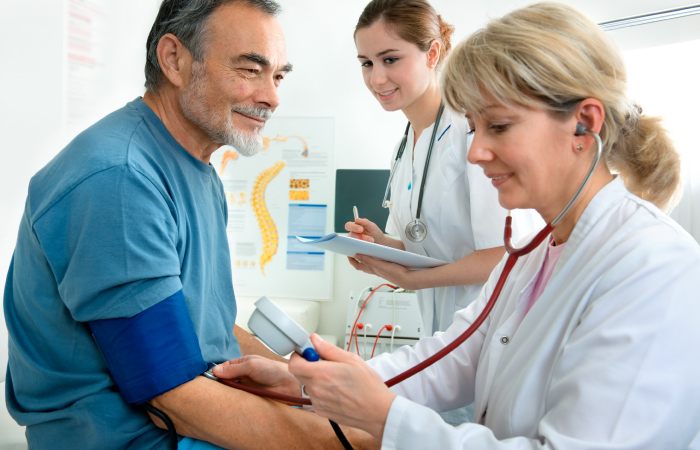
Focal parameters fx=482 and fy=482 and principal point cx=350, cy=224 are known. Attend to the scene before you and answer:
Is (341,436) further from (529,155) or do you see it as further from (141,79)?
(141,79)

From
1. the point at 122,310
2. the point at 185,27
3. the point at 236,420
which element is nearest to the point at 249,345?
the point at 236,420

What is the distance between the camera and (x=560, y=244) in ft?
3.10

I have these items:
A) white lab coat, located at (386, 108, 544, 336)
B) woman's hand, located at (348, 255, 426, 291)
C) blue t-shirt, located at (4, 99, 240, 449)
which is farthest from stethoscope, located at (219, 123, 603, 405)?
woman's hand, located at (348, 255, 426, 291)

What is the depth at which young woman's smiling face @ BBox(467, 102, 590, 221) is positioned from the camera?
780mm

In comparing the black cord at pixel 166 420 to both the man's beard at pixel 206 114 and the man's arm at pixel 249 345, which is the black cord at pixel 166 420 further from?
the man's beard at pixel 206 114

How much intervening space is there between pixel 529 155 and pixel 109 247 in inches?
28.7

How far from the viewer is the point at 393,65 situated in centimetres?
165

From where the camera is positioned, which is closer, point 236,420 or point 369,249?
point 236,420

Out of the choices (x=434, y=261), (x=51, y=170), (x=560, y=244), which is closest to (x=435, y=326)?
(x=434, y=261)

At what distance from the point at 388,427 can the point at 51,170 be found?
80 cm

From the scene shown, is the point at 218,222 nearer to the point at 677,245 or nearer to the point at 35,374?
the point at 35,374

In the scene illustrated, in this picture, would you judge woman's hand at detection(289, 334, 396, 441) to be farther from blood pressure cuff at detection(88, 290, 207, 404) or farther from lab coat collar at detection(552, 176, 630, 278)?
lab coat collar at detection(552, 176, 630, 278)

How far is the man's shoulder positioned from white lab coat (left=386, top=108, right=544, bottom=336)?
0.88 meters

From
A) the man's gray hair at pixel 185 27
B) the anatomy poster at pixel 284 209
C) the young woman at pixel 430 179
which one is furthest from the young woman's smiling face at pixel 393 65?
the anatomy poster at pixel 284 209
